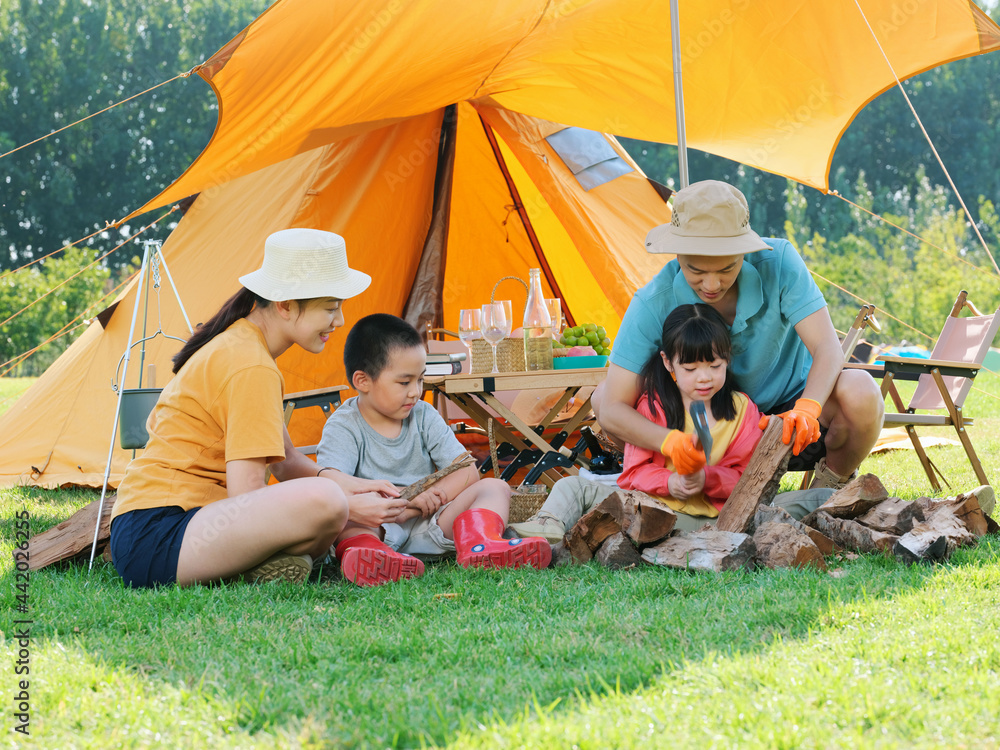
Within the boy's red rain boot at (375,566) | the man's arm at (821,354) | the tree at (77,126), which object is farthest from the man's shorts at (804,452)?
the tree at (77,126)

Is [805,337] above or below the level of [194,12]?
below

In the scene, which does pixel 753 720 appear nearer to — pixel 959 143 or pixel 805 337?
pixel 805 337

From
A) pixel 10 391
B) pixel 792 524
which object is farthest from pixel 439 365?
pixel 10 391

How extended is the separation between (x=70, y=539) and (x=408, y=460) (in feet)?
3.33

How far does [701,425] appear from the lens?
257 centimetres

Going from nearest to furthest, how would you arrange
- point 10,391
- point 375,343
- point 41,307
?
1. point 375,343
2. point 10,391
3. point 41,307

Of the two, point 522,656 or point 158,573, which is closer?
point 522,656

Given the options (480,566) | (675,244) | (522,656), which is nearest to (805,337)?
(675,244)

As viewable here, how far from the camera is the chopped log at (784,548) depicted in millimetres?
2301

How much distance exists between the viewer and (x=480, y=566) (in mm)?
2463

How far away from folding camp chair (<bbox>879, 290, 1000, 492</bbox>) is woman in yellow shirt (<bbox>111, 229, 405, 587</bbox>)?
246 cm

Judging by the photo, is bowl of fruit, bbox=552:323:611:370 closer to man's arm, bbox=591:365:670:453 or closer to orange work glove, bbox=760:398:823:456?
man's arm, bbox=591:365:670:453

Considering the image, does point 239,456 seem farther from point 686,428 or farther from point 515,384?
point 515,384

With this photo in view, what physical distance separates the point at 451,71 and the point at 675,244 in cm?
166
